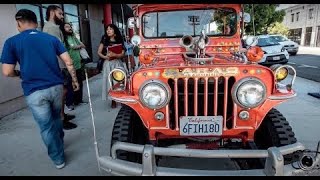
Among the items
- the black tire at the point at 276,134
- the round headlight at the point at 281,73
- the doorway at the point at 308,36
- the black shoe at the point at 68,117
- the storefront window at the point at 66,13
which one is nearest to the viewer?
the black tire at the point at 276,134

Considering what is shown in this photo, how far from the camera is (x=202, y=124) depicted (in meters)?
2.65

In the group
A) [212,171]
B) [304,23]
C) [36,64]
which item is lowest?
[212,171]

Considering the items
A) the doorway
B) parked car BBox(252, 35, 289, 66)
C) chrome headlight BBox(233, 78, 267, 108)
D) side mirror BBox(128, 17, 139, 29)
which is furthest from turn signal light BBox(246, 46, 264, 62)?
the doorway

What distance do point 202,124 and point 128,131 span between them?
763 mm

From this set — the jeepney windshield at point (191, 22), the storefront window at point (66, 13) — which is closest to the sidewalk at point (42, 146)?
the jeepney windshield at point (191, 22)

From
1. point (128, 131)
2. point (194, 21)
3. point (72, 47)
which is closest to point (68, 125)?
point (72, 47)

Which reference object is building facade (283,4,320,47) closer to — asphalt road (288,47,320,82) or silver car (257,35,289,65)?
asphalt road (288,47,320,82)

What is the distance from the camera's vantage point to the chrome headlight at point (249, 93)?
255cm

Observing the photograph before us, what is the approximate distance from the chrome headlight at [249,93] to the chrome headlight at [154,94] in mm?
621

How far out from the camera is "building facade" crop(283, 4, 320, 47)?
3241cm

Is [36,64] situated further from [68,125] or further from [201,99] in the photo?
[68,125]

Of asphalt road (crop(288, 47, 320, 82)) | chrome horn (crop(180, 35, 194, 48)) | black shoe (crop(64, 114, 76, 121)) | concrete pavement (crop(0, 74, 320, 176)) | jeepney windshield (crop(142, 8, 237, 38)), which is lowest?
concrete pavement (crop(0, 74, 320, 176))

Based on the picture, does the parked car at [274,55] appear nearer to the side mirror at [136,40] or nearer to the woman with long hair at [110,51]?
the woman with long hair at [110,51]

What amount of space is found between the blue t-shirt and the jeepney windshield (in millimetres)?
1407
